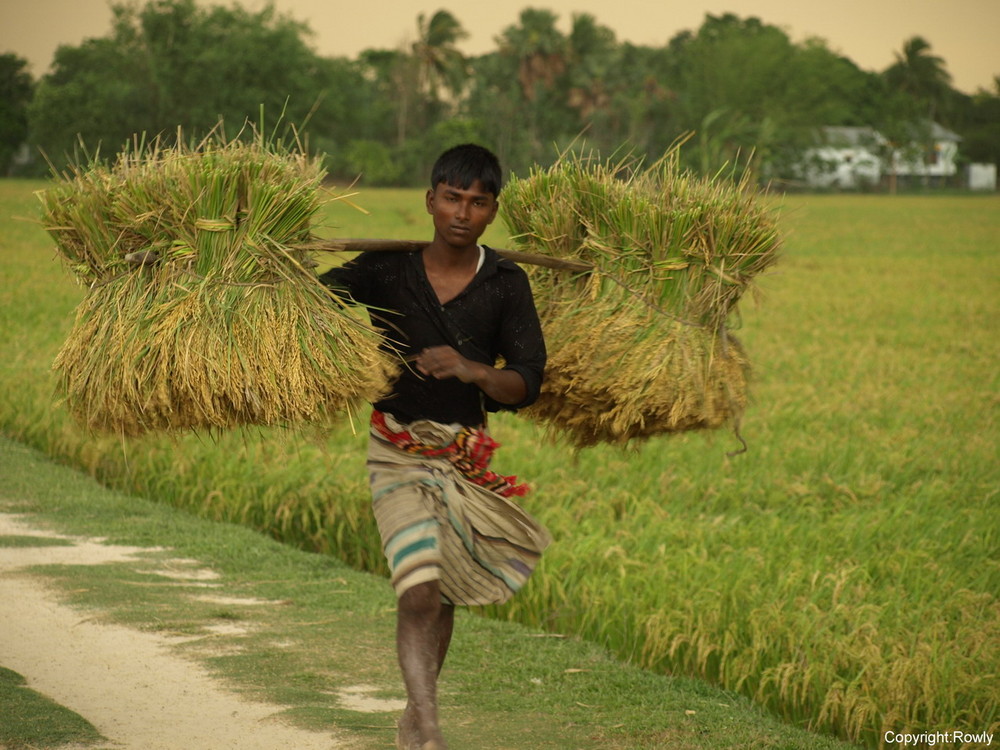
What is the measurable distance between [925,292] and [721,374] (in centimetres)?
1396

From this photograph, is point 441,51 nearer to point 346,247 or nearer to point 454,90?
point 454,90

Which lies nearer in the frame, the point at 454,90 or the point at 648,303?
the point at 648,303

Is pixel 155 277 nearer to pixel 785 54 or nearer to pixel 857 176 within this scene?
pixel 857 176

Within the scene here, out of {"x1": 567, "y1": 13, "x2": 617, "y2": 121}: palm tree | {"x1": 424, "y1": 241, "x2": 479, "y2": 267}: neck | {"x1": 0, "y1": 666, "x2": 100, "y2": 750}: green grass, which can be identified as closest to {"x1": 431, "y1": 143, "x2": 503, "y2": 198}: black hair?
{"x1": 424, "y1": 241, "x2": 479, "y2": 267}: neck

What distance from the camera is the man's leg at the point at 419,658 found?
2.92m

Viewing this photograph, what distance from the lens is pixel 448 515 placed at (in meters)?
3.13

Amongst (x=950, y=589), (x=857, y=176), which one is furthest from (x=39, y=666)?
(x=857, y=176)

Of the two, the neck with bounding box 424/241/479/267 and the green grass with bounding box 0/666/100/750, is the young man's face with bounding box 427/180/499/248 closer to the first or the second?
the neck with bounding box 424/241/479/267

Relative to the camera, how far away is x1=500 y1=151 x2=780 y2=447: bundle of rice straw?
11.7ft

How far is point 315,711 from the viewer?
359 cm

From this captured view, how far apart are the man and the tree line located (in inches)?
685

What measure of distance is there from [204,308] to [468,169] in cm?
74

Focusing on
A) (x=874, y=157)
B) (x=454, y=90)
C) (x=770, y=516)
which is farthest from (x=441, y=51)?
(x=770, y=516)

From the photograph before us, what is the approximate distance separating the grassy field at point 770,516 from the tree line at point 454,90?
12.1 metres
